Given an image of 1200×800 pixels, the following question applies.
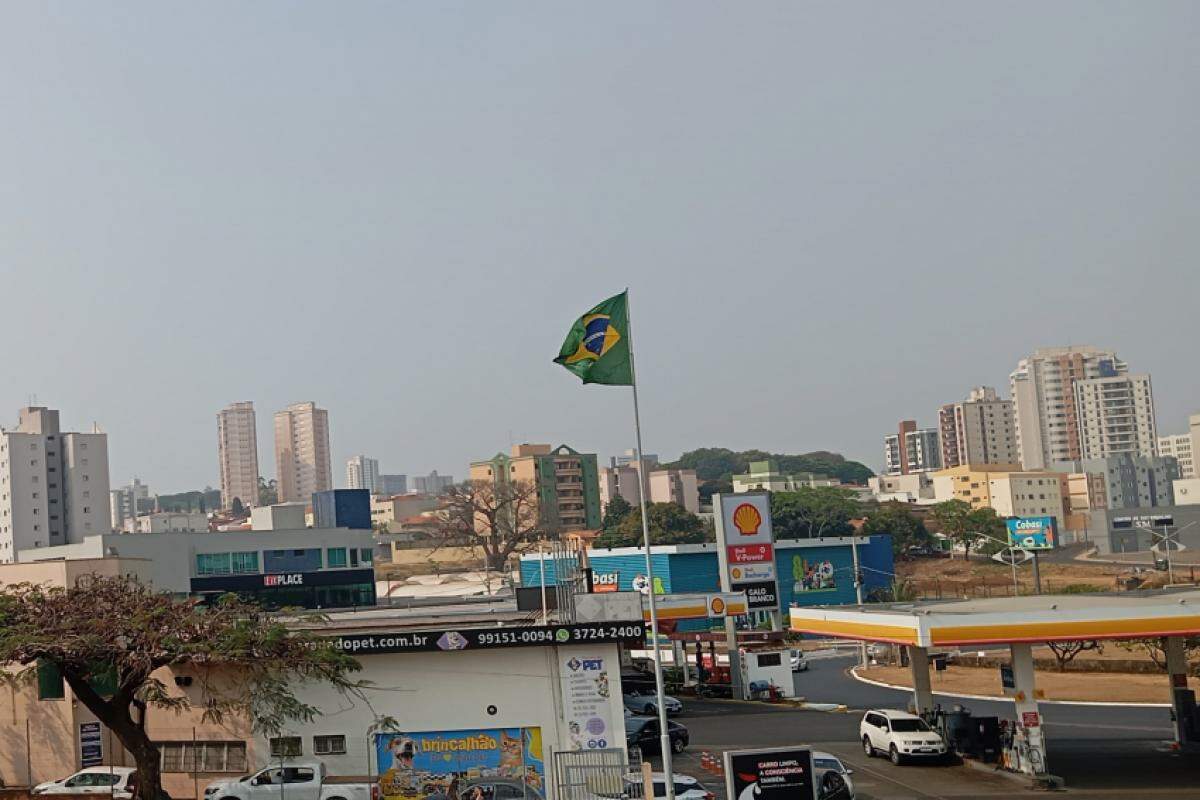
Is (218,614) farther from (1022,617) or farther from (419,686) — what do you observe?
(1022,617)

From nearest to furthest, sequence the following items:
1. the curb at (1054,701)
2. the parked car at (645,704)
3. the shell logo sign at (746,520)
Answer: the parked car at (645,704) → the curb at (1054,701) → the shell logo sign at (746,520)

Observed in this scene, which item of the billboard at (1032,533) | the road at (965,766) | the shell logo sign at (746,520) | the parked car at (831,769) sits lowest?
the road at (965,766)

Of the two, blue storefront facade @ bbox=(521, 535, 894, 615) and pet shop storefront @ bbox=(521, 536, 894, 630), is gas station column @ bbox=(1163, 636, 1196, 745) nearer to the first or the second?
blue storefront facade @ bbox=(521, 535, 894, 615)

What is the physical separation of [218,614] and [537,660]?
7.79 m

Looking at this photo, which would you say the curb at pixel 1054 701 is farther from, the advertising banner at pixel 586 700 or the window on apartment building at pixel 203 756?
the window on apartment building at pixel 203 756

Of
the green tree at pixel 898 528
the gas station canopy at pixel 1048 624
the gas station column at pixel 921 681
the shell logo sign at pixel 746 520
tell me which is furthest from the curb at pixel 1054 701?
the green tree at pixel 898 528

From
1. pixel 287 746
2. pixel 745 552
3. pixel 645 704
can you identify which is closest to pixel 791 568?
pixel 745 552

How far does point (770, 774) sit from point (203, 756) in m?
15.7

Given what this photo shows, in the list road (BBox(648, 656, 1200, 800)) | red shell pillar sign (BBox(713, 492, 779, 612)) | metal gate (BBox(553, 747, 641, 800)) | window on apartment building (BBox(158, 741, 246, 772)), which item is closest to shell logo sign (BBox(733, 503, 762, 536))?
red shell pillar sign (BBox(713, 492, 779, 612))

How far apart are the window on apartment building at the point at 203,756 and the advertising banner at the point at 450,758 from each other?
142 inches

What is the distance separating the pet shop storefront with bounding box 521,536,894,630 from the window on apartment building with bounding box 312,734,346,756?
2926 inches

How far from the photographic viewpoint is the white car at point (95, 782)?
1297 inches

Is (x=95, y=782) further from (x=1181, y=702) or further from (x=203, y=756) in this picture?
(x=1181, y=702)

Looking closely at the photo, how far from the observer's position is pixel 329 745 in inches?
1308
